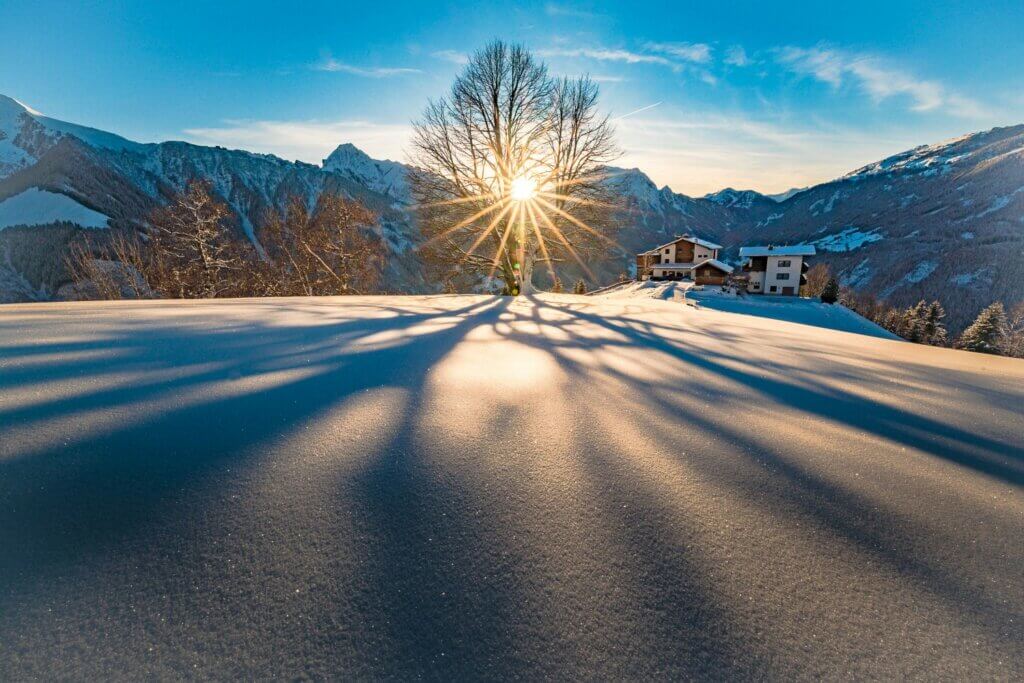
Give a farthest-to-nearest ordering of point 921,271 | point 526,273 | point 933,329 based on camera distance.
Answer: point 921,271 < point 933,329 < point 526,273

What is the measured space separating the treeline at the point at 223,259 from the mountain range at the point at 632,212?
67.2ft

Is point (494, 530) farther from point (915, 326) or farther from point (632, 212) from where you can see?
point (915, 326)

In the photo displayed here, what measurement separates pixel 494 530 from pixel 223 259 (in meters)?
22.0

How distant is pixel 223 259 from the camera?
1764cm

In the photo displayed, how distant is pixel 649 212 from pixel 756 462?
17918cm

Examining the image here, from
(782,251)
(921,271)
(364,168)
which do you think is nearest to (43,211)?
(364,168)

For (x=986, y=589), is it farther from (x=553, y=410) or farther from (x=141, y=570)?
(x=141, y=570)

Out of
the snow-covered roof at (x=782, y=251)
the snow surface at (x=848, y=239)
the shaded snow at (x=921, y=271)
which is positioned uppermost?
the snow surface at (x=848, y=239)

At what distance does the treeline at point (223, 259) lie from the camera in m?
16.7

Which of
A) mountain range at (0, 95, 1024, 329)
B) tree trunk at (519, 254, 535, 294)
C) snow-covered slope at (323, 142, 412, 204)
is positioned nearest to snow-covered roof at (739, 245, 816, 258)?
mountain range at (0, 95, 1024, 329)

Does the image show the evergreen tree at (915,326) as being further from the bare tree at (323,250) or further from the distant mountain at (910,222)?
the bare tree at (323,250)

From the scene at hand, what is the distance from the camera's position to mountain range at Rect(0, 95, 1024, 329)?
6744 centimetres

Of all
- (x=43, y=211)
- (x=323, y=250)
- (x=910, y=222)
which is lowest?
(x=323, y=250)

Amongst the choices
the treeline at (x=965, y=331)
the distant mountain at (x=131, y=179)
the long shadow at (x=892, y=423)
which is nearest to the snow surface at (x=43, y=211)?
the distant mountain at (x=131, y=179)
